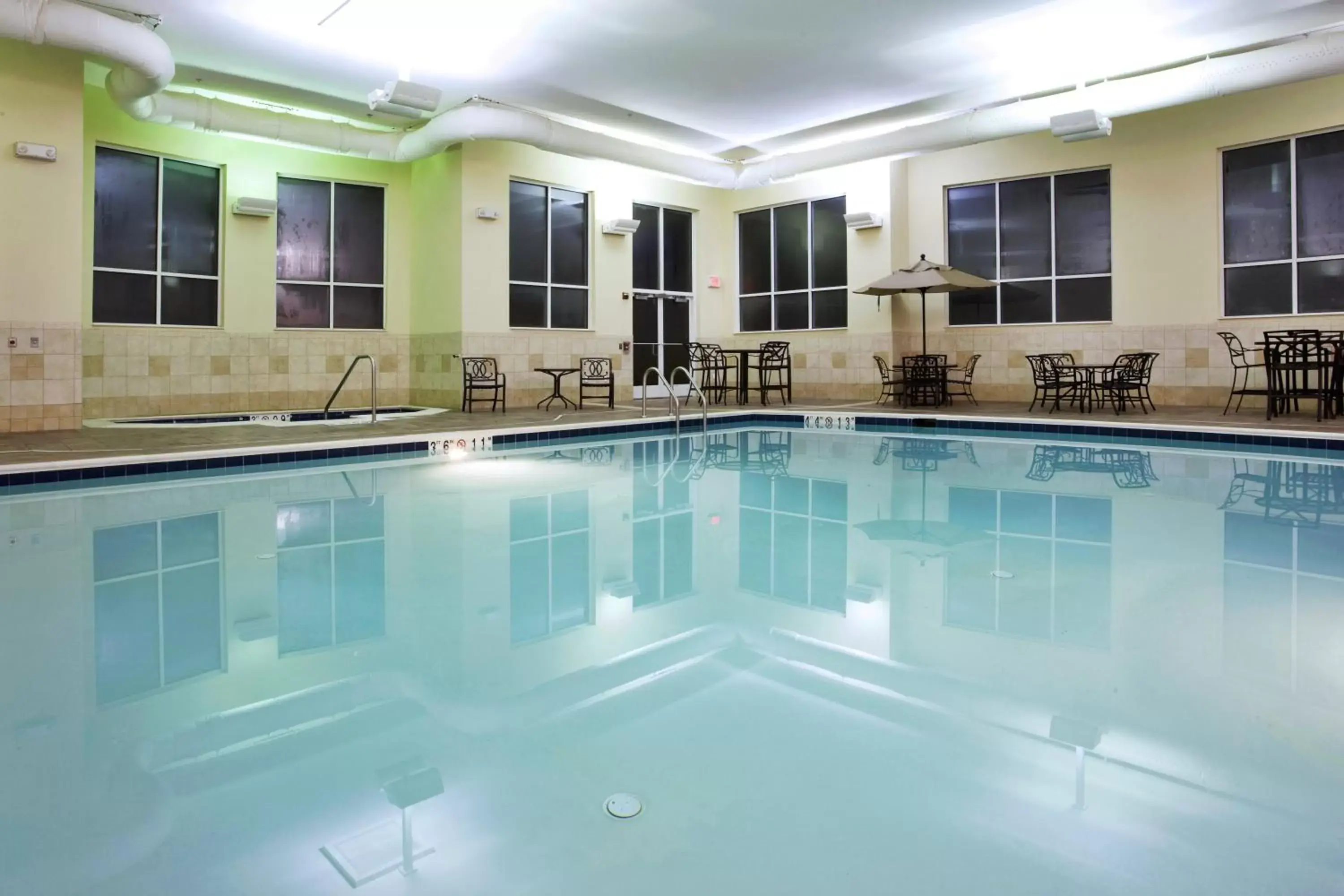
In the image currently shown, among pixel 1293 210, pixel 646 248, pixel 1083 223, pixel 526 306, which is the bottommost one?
pixel 526 306

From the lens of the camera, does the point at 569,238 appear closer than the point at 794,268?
Yes

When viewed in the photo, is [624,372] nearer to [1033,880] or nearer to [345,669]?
[345,669]

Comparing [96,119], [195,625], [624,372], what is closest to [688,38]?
[624,372]

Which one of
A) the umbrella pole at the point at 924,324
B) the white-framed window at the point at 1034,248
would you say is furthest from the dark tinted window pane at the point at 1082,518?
the white-framed window at the point at 1034,248

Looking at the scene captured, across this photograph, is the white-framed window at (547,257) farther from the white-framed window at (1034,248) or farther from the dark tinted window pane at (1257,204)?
the dark tinted window pane at (1257,204)

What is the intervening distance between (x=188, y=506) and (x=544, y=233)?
22.6ft

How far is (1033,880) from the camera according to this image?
1.26 meters

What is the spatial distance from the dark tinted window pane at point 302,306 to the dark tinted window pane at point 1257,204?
10.0 meters

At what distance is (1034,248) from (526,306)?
623 cm

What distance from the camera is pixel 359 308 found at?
1030 cm

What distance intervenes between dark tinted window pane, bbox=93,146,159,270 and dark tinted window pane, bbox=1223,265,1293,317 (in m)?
11.3

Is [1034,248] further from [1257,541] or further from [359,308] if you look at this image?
[359,308]

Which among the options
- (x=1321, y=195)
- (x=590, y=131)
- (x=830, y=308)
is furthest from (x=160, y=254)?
(x=1321, y=195)

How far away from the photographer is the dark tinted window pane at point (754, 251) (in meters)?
12.5
